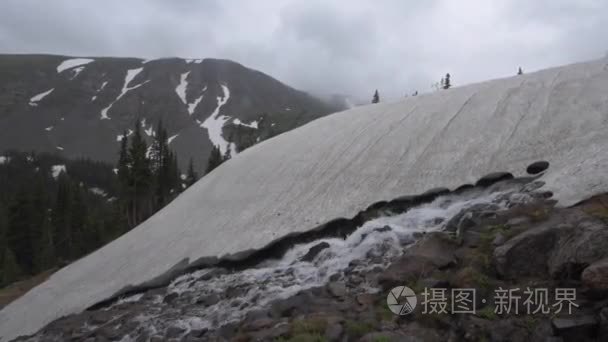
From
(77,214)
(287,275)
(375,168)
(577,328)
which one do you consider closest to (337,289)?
(287,275)

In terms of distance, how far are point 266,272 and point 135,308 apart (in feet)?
10.7

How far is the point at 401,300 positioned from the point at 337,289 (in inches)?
53.7

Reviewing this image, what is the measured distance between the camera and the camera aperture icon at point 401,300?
5355 mm


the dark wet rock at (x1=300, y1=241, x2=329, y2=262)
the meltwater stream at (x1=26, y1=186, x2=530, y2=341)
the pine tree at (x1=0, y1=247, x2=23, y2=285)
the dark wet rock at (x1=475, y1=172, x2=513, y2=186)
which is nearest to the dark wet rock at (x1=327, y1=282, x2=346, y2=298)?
the meltwater stream at (x1=26, y1=186, x2=530, y2=341)

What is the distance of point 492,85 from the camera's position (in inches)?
544

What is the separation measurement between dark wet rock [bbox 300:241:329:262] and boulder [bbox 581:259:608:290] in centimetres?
506

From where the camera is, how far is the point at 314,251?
8727 mm

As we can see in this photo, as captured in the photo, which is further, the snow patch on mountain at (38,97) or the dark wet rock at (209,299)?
the snow patch on mountain at (38,97)

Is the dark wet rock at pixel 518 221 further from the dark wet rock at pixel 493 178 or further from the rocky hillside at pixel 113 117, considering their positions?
the rocky hillside at pixel 113 117

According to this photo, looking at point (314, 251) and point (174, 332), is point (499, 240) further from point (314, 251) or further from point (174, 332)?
point (174, 332)

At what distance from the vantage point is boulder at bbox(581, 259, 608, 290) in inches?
169

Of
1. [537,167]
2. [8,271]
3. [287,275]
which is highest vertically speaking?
[537,167]

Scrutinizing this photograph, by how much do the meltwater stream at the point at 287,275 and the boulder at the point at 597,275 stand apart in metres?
2.89

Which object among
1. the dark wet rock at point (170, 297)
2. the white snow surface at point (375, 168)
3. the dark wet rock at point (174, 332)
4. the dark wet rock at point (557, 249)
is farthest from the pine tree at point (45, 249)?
the dark wet rock at point (557, 249)
